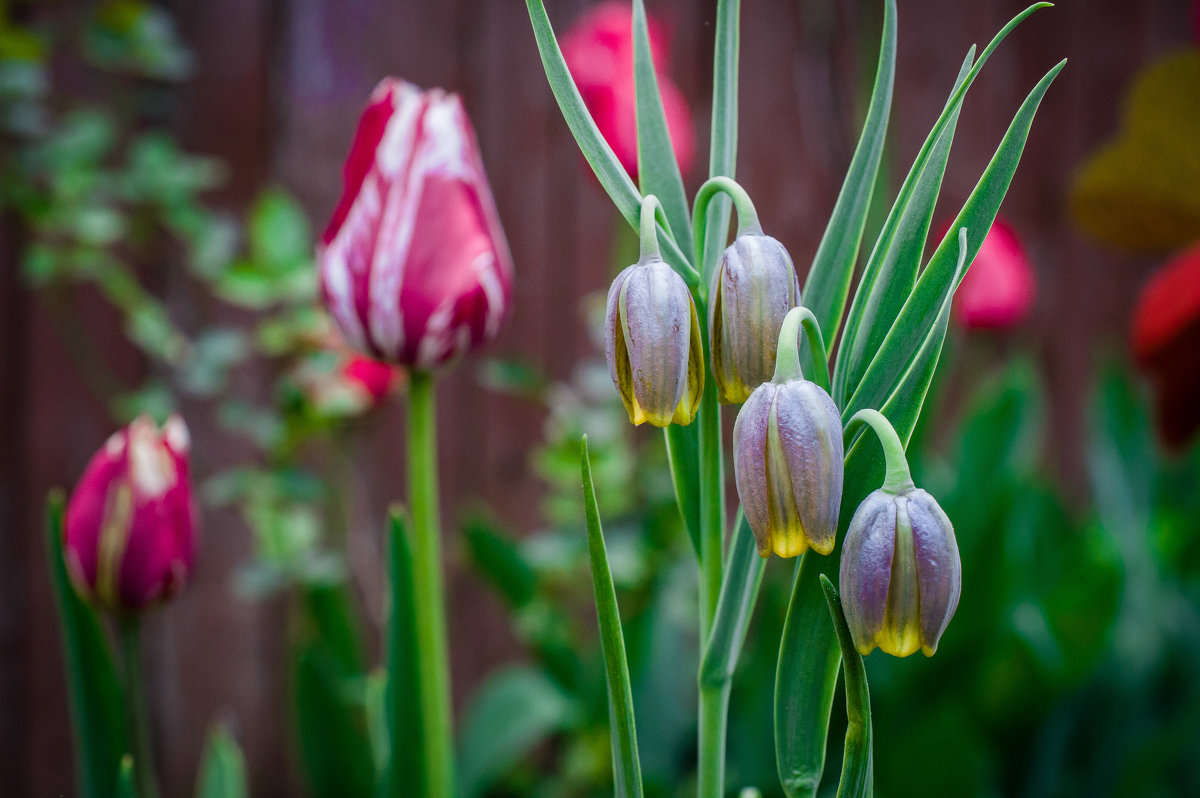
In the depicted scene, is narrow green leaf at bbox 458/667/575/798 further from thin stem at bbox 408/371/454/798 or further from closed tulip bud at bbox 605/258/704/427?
closed tulip bud at bbox 605/258/704/427

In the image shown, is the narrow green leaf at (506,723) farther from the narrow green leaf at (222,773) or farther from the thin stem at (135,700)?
the thin stem at (135,700)

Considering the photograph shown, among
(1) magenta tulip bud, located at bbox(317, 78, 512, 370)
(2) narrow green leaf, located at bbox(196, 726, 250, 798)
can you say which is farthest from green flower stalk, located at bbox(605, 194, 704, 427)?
(2) narrow green leaf, located at bbox(196, 726, 250, 798)

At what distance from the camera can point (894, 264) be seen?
0.75 ft

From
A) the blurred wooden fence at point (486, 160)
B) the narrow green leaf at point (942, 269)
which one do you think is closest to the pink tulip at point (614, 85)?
the blurred wooden fence at point (486, 160)

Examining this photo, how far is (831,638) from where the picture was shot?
0.23m

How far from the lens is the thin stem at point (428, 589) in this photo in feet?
1.34

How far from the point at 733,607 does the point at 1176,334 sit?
2.35 feet

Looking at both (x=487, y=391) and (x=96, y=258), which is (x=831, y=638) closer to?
(x=96, y=258)

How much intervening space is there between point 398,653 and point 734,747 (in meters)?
0.57

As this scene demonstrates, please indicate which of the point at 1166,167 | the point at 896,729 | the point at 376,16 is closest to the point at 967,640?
the point at 896,729

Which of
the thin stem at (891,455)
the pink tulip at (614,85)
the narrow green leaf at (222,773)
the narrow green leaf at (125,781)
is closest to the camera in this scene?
the thin stem at (891,455)

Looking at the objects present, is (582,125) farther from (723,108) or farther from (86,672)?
(86,672)

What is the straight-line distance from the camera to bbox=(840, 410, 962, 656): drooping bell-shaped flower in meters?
0.20

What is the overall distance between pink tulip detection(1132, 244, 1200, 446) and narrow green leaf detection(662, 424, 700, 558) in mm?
690
